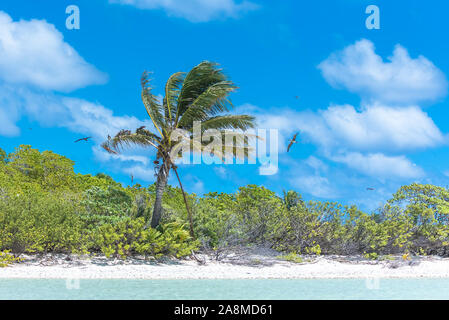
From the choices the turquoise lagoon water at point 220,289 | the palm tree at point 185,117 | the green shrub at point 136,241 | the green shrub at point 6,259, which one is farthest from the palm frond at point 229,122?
the green shrub at point 6,259

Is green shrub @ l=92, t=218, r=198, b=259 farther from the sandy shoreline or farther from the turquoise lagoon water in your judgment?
the turquoise lagoon water

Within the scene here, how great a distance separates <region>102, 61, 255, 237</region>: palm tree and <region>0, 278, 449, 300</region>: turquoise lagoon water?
5.32m

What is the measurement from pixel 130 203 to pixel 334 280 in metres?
8.18

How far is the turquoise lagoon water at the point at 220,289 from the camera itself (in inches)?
356

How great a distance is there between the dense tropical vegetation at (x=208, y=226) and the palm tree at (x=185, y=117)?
4.06ft

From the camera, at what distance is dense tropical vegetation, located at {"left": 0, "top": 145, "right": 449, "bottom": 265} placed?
14.0 meters

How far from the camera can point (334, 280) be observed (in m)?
12.5

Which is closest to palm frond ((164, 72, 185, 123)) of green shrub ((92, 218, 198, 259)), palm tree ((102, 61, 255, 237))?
palm tree ((102, 61, 255, 237))

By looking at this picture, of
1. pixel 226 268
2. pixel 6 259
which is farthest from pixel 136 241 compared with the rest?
pixel 6 259

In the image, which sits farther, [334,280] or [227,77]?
[227,77]

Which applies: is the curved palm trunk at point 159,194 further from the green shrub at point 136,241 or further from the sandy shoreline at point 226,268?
the sandy shoreline at point 226,268
